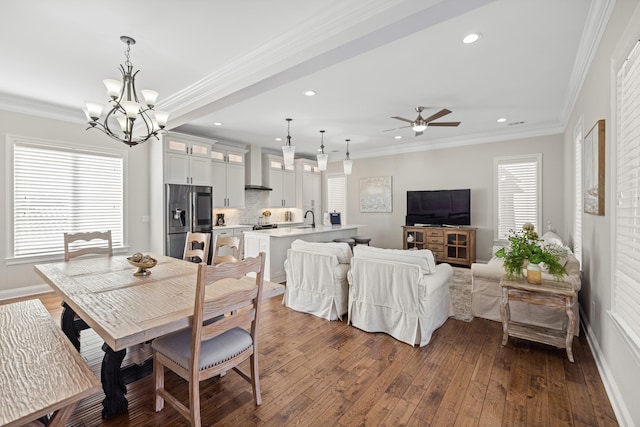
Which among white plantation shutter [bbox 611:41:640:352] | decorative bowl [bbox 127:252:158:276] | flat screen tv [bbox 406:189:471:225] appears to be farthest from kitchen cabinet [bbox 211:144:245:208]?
white plantation shutter [bbox 611:41:640:352]

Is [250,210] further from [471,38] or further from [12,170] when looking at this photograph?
[471,38]

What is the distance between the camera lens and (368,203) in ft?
25.2

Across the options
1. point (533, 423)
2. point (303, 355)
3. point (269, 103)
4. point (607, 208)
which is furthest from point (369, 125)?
point (533, 423)

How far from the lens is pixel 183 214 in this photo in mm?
5172

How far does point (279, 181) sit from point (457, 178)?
13.6ft

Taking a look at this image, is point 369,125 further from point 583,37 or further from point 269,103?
point 583,37

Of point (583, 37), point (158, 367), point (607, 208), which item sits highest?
point (583, 37)

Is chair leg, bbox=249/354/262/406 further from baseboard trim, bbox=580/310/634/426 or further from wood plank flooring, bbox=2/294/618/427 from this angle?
baseboard trim, bbox=580/310/634/426

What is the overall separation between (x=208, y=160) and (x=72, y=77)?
8.04ft

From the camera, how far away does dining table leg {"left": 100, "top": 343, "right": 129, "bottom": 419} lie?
188 centimetres

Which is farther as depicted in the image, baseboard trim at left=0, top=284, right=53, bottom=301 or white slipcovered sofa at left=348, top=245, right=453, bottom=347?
baseboard trim at left=0, top=284, right=53, bottom=301

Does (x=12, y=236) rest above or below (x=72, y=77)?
below

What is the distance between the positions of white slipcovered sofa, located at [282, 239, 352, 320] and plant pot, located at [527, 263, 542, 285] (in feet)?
5.82

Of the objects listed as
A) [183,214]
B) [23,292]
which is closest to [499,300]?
[183,214]
